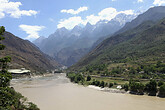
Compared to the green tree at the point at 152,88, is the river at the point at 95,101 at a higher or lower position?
lower

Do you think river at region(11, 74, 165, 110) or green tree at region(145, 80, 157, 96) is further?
green tree at region(145, 80, 157, 96)

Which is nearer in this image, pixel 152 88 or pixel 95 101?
pixel 95 101

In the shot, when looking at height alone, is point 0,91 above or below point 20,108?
above

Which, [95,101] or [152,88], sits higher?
[152,88]

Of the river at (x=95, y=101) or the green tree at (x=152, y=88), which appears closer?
the river at (x=95, y=101)

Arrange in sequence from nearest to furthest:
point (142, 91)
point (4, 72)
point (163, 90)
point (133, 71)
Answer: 1. point (4, 72)
2. point (163, 90)
3. point (142, 91)
4. point (133, 71)

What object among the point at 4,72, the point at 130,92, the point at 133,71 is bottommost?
the point at 130,92

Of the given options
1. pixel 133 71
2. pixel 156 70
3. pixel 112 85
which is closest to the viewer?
pixel 112 85

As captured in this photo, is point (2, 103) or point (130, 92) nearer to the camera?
point (2, 103)

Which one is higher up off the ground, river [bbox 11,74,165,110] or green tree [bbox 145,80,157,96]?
green tree [bbox 145,80,157,96]

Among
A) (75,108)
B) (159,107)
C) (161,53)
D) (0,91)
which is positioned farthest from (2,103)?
(161,53)

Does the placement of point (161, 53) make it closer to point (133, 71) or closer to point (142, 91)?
point (133, 71)
